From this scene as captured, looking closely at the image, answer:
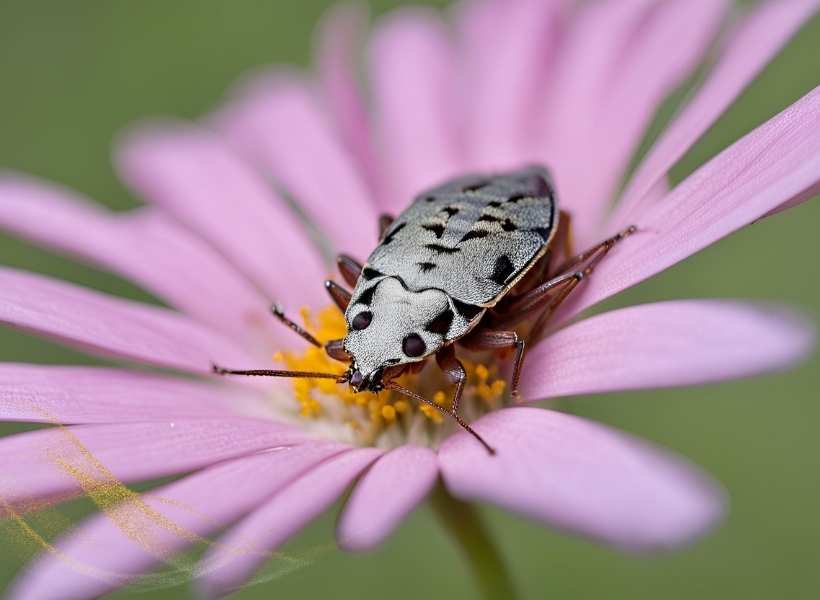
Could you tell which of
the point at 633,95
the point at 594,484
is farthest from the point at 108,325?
the point at 633,95

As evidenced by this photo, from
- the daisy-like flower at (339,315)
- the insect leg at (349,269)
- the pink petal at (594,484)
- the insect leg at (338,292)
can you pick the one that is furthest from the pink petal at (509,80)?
the pink petal at (594,484)

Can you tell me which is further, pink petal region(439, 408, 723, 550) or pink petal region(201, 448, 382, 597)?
pink petal region(201, 448, 382, 597)

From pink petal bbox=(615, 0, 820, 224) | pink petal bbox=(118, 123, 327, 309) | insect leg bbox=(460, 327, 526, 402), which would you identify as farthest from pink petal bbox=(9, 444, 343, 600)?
pink petal bbox=(118, 123, 327, 309)

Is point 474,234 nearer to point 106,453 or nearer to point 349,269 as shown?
point 349,269

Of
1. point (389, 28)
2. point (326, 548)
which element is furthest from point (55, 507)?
point (389, 28)

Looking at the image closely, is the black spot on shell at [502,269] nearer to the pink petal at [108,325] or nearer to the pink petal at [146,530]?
the pink petal at [146,530]

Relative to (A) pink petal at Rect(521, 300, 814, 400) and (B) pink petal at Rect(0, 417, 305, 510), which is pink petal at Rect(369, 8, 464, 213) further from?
(B) pink petal at Rect(0, 417, 305, 510)
